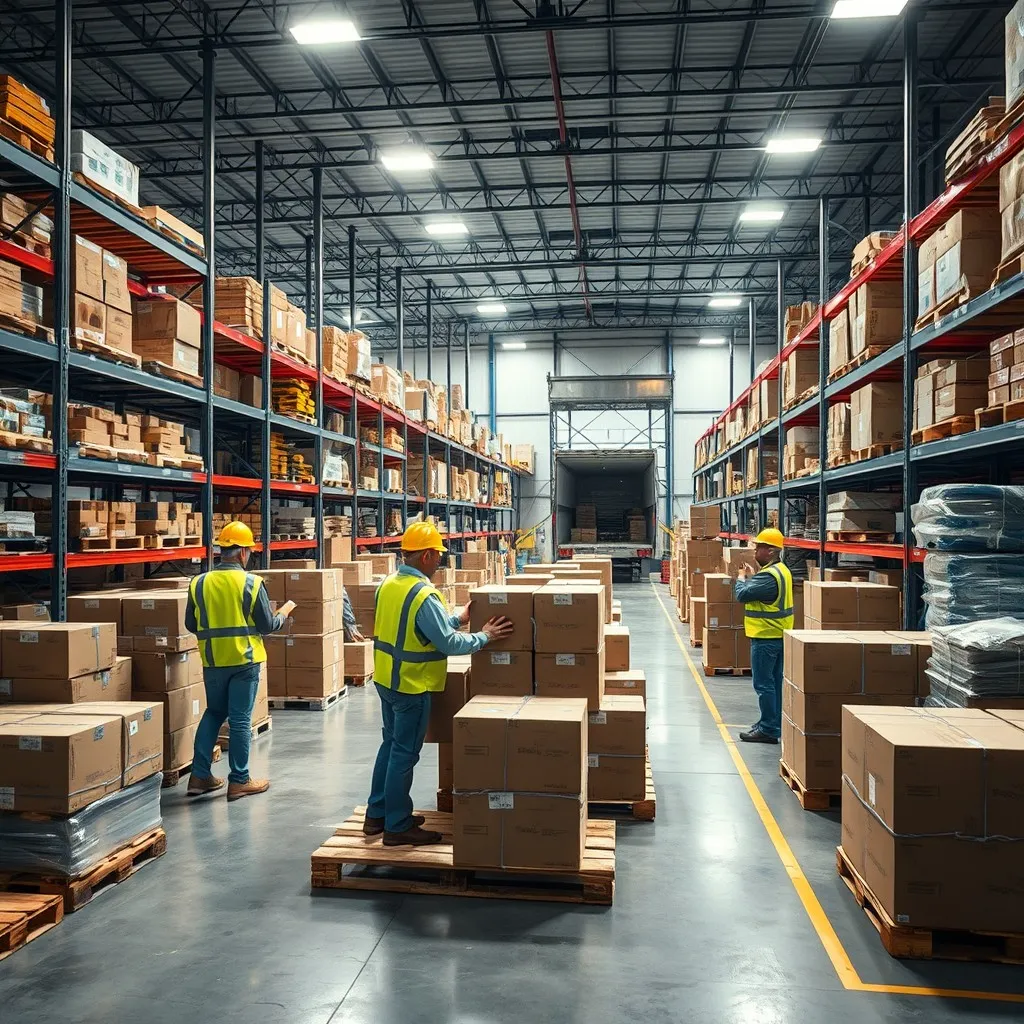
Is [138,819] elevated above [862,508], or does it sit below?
below

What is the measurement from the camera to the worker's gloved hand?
15.3 ft

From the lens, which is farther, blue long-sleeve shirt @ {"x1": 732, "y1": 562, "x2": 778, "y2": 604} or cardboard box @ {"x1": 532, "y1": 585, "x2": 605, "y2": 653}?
blue long-sleeve shirt @ {"x1": 732, "y1": 562, "x2": 778, "y2": 604}

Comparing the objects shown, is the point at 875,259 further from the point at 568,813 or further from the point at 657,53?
the point at 657,53

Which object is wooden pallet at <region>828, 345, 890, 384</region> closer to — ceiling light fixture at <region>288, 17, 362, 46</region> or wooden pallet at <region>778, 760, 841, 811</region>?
wooden pallet at <region>778, 760, 841, 811</region>

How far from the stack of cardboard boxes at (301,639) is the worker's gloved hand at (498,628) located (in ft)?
14.6

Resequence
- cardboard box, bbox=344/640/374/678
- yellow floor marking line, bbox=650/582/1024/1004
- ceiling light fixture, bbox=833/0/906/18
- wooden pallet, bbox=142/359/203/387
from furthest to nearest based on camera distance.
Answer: cardboard box, bbox=344/640/374/678 < ceiling light fixture, bbox=833/0/906/18 < wooden pallet, bbox=142/359/203/387 < yellow floor marking line, bbox=650/582/1024/1004

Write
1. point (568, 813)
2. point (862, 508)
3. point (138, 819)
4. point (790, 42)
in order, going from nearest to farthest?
point (568, 813), point (138, 819), point (862, 508), point (790, 42)

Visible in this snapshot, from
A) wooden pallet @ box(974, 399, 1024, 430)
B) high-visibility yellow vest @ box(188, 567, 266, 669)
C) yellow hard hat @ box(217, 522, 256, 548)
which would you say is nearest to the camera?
wooden pallet @ box(974, 399, 1024, 430)

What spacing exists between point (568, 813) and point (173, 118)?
1443 centimetres

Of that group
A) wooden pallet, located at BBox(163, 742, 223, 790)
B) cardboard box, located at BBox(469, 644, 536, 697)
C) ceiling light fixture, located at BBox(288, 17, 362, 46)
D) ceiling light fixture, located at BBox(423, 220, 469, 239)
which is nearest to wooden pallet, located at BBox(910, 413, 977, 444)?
cardboard box, located at BBox(469, 644, 536, 697)

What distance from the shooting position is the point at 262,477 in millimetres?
10141

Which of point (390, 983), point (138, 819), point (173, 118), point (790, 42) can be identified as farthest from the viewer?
point (173, 118)

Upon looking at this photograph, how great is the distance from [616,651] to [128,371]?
4930mm

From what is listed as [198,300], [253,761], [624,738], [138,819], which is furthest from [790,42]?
[138,819]
